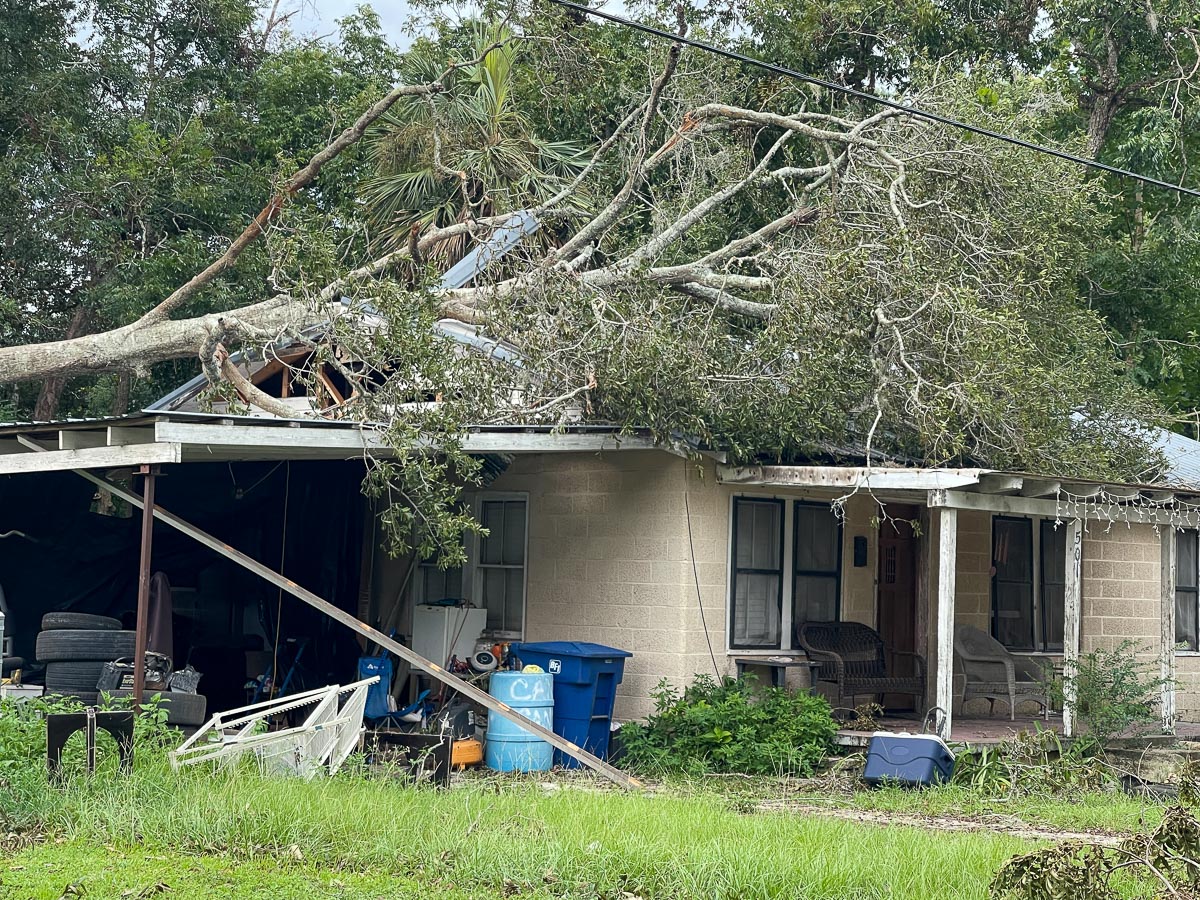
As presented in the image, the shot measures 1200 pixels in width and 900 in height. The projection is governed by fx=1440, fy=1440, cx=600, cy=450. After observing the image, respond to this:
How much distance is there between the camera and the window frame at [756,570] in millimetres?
12781

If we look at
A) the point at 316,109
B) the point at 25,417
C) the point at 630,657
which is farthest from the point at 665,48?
the point at 25,417

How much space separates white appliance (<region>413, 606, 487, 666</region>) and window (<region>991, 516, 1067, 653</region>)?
19.1ft

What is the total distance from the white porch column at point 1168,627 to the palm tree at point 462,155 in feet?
25.1

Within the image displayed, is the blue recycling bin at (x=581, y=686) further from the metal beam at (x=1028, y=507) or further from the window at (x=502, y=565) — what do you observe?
the metal beam at (x=1028, y=507)

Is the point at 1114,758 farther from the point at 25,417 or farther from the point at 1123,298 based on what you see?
the point at 25,417

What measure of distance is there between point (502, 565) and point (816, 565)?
2.99 m

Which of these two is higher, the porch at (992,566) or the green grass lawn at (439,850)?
the porch at (992,566)

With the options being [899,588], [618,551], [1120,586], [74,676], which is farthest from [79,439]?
[1120,586]

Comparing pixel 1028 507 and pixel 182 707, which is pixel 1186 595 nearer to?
pixel 1028 507

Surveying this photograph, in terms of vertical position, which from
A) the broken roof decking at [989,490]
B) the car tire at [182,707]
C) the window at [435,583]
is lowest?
the car tire at [182,707]

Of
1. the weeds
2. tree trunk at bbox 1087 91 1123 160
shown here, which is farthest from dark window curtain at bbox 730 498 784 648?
tree trunk at bbox 1087 91 1123 160

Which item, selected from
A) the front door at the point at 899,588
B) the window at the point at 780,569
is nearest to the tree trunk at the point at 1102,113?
the front door at the point at 899,588

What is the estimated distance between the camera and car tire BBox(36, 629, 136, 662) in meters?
10.6

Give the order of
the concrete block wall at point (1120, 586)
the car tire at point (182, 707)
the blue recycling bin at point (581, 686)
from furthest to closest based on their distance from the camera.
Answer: the concrete block wall at point (1120, 586) → the blue recycling bin at point (581, 686) → the car tire at point (182, 707)
